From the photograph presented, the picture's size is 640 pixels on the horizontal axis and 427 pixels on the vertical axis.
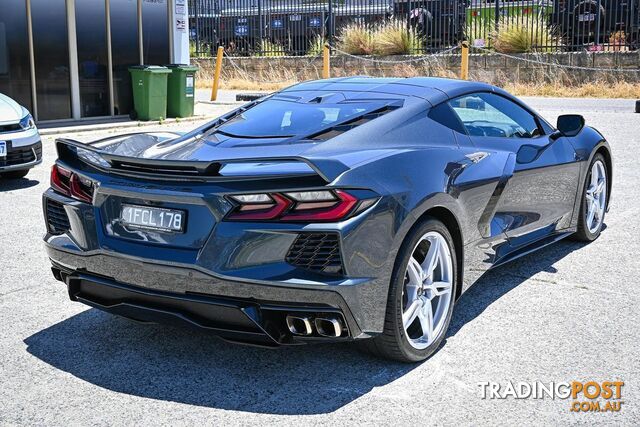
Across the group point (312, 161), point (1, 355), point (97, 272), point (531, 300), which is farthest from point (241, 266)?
point (531, 300)

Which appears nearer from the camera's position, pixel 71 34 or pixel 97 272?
pixel 97 272

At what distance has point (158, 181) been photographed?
12.8 feet

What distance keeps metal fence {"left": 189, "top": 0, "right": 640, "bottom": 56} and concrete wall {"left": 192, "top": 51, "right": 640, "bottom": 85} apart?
0.59 metres

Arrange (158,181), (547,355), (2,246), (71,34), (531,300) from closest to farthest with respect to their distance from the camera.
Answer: (158,181)
(547,355)
(531,300)
(2,246)
(71,34)

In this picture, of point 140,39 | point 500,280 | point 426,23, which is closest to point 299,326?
point 500,280

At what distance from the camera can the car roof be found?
16.0ft

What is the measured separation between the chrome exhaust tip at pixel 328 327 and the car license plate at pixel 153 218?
2.44 ft

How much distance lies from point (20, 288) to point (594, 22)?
20862 mm

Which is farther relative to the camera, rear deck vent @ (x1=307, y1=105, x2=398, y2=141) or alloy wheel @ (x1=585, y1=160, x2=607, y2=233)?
alloy wheel @ (x1=585, y1=160, x2=607, y2=233)

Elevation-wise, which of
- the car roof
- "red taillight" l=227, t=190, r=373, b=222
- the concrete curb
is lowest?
the concrete curb

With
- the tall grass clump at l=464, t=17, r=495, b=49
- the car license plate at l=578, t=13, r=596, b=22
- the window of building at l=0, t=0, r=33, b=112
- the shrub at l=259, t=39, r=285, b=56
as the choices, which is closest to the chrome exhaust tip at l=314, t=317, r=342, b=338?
the window of building at l=0, t=0, r=33, b=112

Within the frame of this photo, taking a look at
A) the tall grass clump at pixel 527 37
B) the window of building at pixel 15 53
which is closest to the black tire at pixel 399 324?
the window of building at pixel 15 53

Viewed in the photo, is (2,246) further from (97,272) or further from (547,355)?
(547,355)

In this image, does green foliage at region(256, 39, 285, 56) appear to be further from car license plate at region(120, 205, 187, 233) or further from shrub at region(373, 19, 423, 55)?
car license plate at region(120, 205, 187, 233)
